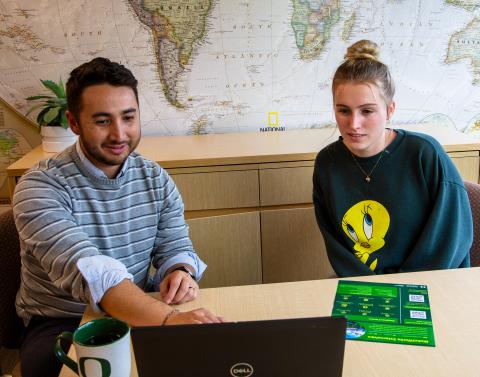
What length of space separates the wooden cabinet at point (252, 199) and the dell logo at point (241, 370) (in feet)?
5.08

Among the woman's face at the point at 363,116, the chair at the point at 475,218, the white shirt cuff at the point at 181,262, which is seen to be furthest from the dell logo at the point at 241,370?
the chair at the point at 475,218

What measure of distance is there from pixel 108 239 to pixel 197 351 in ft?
2.74

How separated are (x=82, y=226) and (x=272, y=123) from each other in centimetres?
153

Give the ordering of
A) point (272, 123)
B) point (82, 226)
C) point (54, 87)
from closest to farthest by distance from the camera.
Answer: point (82, 226)
point (54, 87)
point (272, 123)

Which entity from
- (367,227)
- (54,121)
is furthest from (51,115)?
(367,227)

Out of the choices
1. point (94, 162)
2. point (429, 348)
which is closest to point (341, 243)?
→ point (429, 348)

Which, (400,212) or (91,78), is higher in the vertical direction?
(91,78)

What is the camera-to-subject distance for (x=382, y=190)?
1.78 m

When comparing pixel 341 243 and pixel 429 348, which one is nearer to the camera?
pixel 429 348

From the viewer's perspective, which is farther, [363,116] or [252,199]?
[252,199]

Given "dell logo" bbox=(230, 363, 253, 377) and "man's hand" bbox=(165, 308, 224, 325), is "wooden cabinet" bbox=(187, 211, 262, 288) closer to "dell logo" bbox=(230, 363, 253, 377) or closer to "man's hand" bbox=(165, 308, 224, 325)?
"man's hand" bbox=(165, 308, 224, 325)

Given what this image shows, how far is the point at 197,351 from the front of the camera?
772mm

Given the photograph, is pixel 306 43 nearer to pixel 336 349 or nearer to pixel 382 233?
pixel 382 233

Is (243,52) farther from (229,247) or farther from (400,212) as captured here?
(400,212)
